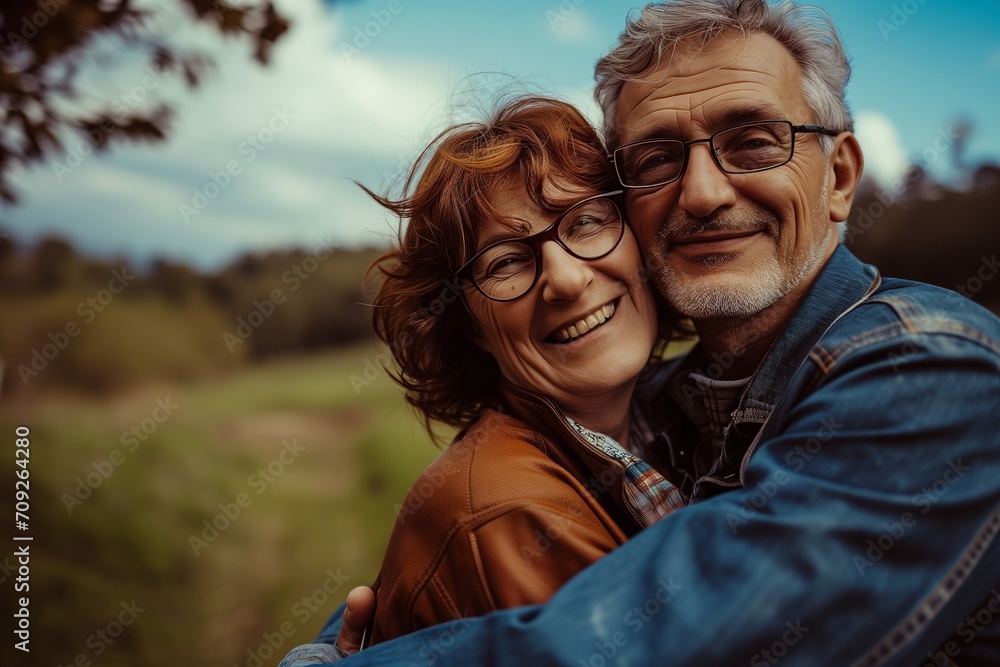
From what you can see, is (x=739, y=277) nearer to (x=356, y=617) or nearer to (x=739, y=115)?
(x=739, y=115)

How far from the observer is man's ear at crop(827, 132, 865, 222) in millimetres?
2066

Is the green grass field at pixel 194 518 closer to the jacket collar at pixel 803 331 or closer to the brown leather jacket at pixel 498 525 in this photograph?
the brown leather jacket at pixel 498 525

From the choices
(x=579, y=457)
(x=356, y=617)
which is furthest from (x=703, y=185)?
(x=356, y=617)

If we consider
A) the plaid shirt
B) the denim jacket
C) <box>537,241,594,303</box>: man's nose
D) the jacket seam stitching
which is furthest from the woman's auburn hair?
the jacket seam stitching

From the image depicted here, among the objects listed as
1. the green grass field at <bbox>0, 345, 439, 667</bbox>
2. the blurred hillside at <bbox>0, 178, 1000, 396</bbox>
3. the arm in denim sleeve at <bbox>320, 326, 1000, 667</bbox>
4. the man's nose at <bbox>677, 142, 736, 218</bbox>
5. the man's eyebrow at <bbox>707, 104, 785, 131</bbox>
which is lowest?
the green grass field at <bbox>0, 345, 439, 667</bbox>

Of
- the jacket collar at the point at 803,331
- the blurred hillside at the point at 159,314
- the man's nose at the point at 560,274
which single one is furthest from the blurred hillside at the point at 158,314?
the jacket collar at the point at 803,331

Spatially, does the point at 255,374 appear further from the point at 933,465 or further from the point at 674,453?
the point at 933,465

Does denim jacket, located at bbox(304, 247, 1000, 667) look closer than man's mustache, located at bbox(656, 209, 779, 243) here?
Yes

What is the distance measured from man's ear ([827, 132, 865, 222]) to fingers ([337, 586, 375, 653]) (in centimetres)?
162

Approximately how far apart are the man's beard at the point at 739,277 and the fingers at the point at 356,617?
1.11 meters

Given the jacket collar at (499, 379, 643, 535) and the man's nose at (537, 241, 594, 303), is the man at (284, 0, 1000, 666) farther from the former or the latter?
the man's nose at (537, 241, 594, 303)

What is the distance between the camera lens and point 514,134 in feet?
6.55

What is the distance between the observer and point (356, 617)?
6.32 feet

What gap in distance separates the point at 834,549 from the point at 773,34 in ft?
4.68
